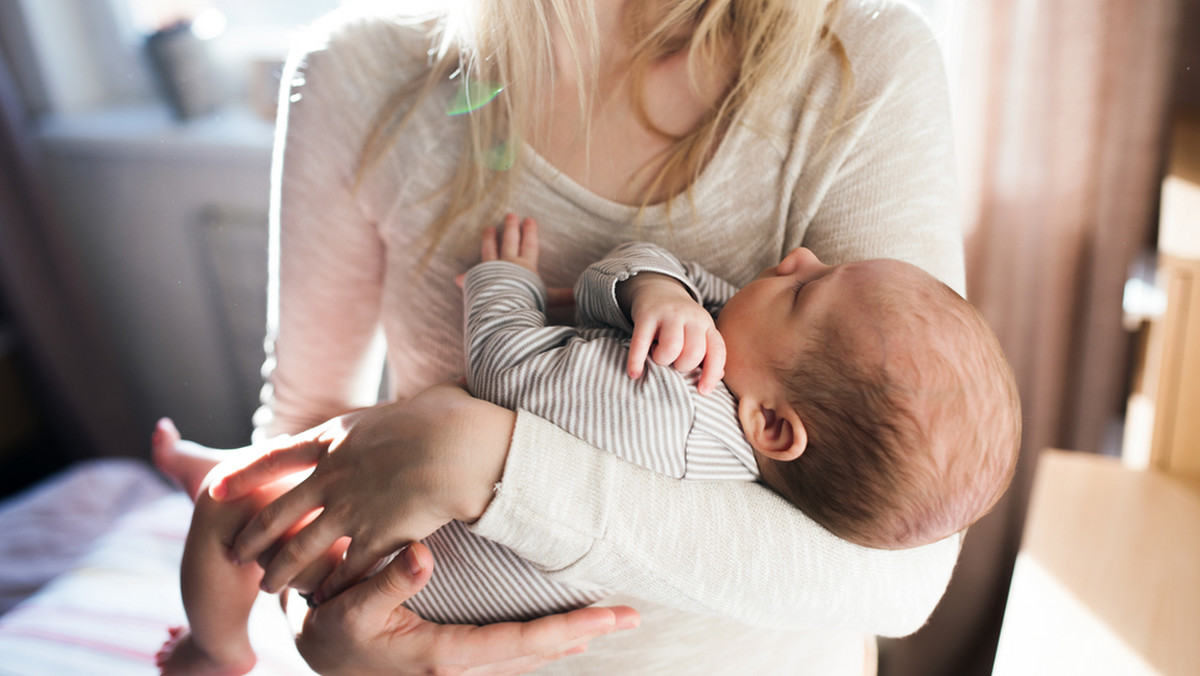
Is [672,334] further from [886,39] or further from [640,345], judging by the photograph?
[886,39]

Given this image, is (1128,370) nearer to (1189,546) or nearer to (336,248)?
(1189,546)

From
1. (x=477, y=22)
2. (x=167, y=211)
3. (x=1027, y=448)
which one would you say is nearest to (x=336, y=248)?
(x=477, y=22)

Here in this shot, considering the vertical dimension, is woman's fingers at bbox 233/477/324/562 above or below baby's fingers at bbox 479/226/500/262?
below

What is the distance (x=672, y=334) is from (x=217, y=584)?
408 mm

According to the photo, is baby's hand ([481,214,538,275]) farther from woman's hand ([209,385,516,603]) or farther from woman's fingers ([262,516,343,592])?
woman's fingers ([262,516,343,592])

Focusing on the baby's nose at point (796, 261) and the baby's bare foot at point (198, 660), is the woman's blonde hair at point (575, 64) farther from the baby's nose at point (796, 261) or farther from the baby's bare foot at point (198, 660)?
the baby's bare foot at point (198, 660)

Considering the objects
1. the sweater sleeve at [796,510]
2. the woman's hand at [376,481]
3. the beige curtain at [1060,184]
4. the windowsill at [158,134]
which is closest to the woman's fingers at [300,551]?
the woman's hand at [376,481]

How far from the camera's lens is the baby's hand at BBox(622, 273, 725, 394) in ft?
1.69

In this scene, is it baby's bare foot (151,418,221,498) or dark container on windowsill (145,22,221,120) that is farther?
dark container on windowsill (145,22,221,120)

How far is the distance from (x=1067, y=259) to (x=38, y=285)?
1.96 metres

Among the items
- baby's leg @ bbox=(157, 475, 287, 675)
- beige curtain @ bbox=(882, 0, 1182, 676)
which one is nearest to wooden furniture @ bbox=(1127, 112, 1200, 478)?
beige curtain @ bbox=(882, 0, 1182, 676)

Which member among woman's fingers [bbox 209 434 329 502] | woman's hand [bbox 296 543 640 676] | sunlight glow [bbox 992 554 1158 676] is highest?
woman's fingers [bbox 209 434 329 502]

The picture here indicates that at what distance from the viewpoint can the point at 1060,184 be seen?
1.11m

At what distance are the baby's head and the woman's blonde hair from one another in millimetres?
178
